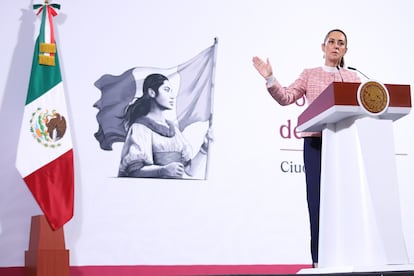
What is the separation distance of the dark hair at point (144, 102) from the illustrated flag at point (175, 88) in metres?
0.03

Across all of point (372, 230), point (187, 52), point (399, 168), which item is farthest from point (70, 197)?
point (399, 168)

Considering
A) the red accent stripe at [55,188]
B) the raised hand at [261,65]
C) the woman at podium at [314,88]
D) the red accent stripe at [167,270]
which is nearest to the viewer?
the woman at podium at [314,88]

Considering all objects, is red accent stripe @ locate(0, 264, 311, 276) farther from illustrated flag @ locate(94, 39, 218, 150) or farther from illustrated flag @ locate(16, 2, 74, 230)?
illustrated flag @ locate(94, 39, 218, 150)

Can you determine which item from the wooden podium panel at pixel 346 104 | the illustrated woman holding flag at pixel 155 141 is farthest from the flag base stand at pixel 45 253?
the wooden podium panel at pixel 346 104

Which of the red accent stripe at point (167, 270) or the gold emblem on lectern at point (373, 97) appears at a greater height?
the gold emblem on lectern at point (373, 97)

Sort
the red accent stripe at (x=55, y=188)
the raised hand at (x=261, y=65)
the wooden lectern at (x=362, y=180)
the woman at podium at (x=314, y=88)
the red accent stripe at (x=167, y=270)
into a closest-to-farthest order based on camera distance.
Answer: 1. the wooden lectern at (x=362, y=180)
2. the woman at podium at (x=314, y=88)
3. the red accent stripe at (x=55, y=188)
4. the raised hand at (x=261, y=65)
5. the red accent stripe at (x=167, y=270)

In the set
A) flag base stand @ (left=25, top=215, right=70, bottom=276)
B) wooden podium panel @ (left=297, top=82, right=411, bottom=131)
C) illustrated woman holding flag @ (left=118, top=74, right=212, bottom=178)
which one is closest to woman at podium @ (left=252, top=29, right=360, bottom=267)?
illustrated woman holding flag @ (left=118, top=74, right=212, bottom=178)

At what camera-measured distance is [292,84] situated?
14.0 ft

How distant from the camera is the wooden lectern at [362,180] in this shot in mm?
2535

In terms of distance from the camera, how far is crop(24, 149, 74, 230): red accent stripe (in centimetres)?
374

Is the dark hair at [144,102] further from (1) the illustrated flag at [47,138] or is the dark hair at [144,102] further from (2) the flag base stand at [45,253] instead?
(2) the flag base stand at [45,253]

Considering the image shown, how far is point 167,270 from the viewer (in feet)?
13.5

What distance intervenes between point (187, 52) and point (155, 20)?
0.30 metres

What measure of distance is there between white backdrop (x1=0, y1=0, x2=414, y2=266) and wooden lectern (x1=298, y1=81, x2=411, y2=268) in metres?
1.63
